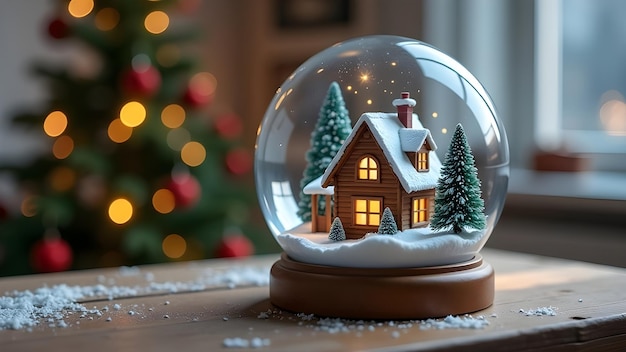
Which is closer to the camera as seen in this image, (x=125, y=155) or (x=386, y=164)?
(x=386, y=164)

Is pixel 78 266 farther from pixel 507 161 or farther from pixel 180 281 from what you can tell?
pixel 507 161

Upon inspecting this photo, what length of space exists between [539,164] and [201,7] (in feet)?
5.60

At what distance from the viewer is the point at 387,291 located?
1089 mm

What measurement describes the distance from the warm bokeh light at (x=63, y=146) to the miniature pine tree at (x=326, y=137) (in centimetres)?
147

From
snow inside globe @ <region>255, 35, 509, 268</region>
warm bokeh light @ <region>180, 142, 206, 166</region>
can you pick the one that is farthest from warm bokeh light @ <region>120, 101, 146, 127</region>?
snow inside globe @ <region>255, 35, 509, 268</region>

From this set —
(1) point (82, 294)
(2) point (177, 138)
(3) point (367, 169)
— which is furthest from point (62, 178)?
(3) point (367, 169)

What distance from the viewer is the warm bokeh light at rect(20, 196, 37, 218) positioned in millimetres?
2375

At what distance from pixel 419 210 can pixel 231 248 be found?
1.38 m

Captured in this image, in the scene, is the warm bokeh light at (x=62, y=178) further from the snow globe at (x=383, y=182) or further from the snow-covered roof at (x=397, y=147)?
the snow-covered roof at (x=397, y=147)

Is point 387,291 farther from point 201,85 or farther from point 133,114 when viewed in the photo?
point 201,85

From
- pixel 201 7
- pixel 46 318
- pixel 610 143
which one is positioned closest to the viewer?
pixel 46 318

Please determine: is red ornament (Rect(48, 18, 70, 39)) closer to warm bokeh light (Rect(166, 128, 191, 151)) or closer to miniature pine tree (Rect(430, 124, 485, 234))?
warm bokeh light (Rect(166, 128, 191, 151))

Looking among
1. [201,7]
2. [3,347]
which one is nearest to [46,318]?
[3,347]

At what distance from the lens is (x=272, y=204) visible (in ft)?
4.23
